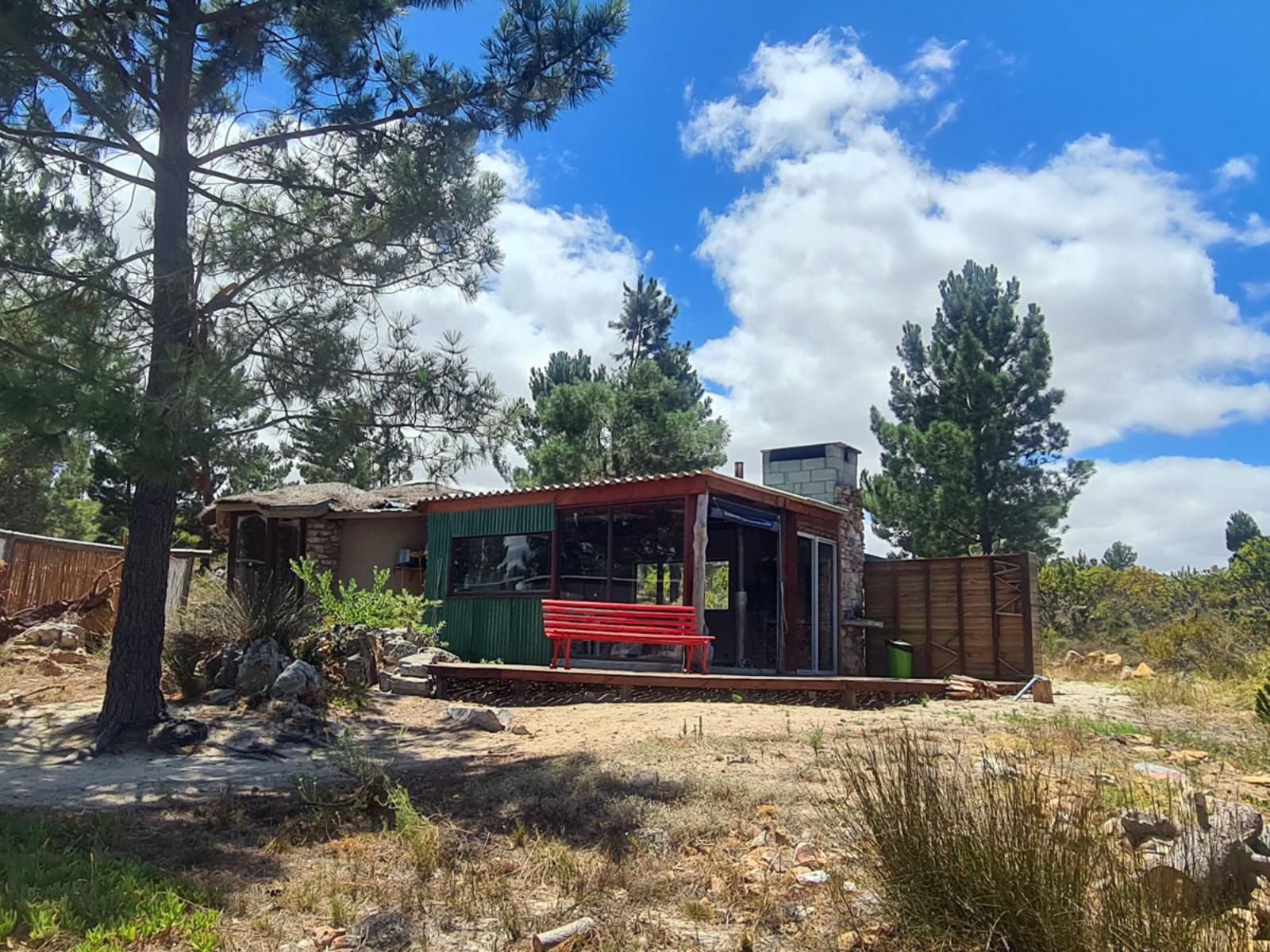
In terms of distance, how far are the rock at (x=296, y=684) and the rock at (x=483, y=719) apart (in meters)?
1.35

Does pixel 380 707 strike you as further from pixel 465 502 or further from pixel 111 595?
pixel 111 595

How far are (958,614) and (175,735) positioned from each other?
1058cm

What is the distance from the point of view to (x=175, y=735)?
750 cm

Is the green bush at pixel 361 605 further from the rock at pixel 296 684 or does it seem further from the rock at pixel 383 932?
the rock at pixel 383 932

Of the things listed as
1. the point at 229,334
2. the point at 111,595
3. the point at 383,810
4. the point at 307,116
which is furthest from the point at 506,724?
the point at 111,595

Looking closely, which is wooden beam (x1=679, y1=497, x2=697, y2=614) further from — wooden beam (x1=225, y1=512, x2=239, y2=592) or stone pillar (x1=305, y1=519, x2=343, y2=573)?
wooden beam (x1=225, y1=512, x2=239, y2=592)

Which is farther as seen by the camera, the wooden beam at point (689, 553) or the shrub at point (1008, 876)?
the wooden beam at point (689, 553)

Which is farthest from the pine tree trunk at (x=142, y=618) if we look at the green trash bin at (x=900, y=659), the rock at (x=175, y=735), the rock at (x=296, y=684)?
the green trash bin at (x=900, y=659)

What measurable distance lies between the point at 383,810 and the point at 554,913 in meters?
1.99

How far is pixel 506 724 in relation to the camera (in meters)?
8.58

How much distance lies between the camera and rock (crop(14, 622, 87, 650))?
11391 millimetres

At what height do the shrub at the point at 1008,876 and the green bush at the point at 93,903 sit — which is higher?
the shrub at the point at 1008,876

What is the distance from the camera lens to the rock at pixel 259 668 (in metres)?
9.12

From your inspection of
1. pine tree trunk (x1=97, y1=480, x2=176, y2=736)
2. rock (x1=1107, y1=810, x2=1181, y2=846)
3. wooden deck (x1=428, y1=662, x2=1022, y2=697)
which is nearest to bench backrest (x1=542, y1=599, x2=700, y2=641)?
wooden deck (x1=428, y1=662, x2=1022, y2=697)
